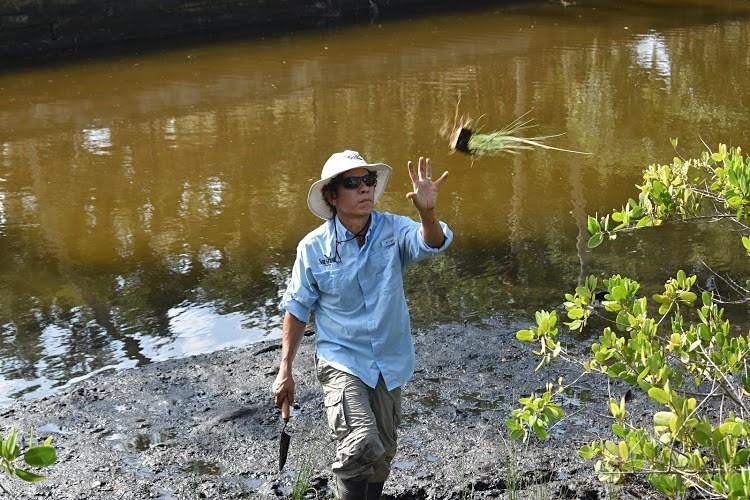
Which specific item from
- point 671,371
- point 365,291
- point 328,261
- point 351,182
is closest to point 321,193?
point 351,182

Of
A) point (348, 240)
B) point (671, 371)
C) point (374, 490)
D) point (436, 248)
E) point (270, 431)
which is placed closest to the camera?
point (671, 371)

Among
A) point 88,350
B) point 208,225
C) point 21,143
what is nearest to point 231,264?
point 208,225

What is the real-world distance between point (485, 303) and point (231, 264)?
2.07m

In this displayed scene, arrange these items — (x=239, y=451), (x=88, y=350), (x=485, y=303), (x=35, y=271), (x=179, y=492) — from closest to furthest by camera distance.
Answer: (x=179, y=492)
(x=239, y=451)
(x=88, y=350)
(x=485, y=303)
(x=35, y=271)

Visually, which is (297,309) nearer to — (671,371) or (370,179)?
(370,179)

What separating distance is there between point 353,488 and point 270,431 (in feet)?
4.63

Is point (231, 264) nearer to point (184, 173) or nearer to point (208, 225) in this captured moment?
point (208, 225)

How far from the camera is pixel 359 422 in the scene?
421 cm

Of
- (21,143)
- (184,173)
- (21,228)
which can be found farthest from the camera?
(21,143)

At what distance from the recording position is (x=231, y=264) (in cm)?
831

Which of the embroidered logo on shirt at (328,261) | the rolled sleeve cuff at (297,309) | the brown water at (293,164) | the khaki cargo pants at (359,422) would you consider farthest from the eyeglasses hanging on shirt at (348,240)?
the brown water at (293,164)

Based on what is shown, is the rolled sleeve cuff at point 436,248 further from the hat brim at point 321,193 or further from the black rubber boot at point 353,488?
the black rubber boot at point 353,488

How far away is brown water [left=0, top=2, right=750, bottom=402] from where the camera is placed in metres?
7.49

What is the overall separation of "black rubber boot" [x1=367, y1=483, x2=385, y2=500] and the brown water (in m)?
2.67
